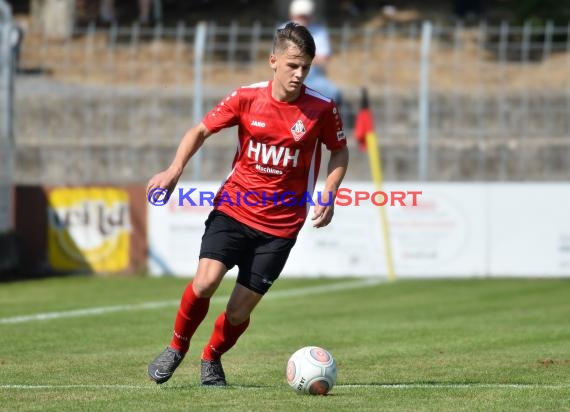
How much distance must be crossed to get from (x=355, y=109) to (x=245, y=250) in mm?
13355

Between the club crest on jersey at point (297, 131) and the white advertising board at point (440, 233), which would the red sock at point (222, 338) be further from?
the white advertising board at point (440, 233)

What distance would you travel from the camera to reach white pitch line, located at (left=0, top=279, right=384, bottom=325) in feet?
41.0

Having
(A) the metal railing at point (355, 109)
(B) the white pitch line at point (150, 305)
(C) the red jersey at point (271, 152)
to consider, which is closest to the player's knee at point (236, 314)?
(C) the red jersey at point (271, 152)

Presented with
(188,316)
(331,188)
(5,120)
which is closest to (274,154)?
(331,188)

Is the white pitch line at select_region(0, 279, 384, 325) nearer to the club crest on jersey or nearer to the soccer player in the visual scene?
the soccer player

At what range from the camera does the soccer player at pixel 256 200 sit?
25.7 ft

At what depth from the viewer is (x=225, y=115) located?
7.94 meters

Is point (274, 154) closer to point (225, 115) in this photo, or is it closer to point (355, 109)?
point (225, 115)

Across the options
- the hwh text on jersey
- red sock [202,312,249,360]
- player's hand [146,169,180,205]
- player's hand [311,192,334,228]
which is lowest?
red sock [202,312,249,360]

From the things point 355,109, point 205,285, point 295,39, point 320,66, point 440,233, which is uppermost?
point 295,39

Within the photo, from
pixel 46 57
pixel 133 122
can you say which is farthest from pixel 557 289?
pixel 46 57

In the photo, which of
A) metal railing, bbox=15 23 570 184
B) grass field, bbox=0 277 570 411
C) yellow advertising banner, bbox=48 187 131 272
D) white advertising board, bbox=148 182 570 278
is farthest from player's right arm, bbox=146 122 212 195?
yellow advertising banner, bbox=48 187 131 272

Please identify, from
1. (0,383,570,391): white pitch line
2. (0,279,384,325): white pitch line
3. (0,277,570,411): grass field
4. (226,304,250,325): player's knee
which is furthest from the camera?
(0,279,384,325): white pitch line

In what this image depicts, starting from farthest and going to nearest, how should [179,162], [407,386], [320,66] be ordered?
1. [320,66]
2. [407,386]
3. [179,162]
